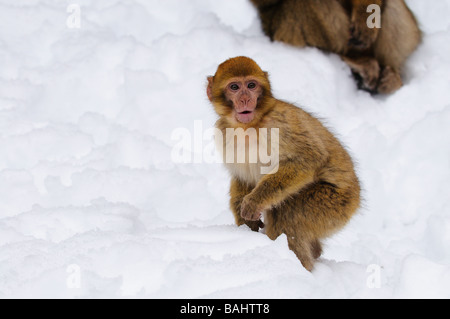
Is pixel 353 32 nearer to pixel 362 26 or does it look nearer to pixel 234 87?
pixel 362 26

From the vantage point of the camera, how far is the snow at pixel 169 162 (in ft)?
8.11

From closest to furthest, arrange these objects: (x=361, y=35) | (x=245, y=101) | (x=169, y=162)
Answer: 1. (x=245, y=101)
2. (x=169, y=162)
3. (x=361, y=35)

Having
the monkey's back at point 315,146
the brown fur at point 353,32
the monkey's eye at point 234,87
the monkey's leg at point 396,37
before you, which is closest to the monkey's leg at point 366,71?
the brown fur at point 353,32

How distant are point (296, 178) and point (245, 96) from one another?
1.41 feet

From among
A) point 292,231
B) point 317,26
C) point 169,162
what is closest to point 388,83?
point 317,26

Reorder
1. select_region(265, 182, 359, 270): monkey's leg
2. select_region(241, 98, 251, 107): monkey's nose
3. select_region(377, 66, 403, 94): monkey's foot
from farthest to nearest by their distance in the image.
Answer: select_region(377, 66, 403, 94): monkey's foot → select_region(265, 182, 359, 270): monkey's leg → select_region(241, 98, 251, 107): monkey's nose

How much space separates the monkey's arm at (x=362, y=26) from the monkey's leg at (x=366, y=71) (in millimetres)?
145

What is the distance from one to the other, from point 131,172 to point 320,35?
2285mm

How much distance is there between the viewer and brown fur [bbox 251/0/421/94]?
220 inches

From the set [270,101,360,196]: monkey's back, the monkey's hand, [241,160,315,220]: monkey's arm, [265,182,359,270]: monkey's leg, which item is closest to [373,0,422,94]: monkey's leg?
[270,101,360,196]: monkey's back

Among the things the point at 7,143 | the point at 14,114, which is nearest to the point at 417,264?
the point at 7,143

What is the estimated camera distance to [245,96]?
2.91 m

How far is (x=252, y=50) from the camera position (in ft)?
17.9

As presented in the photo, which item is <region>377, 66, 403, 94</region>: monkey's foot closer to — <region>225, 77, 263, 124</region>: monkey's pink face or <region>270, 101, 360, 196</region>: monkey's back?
<region>270, 101, 360, 196</region>: monkey's back
